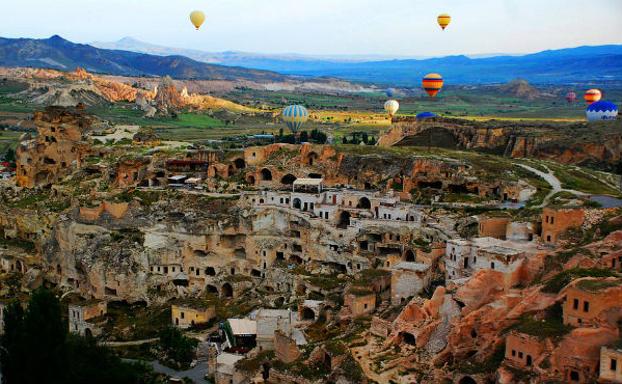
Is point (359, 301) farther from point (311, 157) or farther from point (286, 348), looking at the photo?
point (311, 157)

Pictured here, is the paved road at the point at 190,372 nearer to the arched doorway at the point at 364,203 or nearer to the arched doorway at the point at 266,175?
the arched doorway at the point at 364,203

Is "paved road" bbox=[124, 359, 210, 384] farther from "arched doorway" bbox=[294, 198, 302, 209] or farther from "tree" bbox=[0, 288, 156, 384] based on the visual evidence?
"arched doorway" bbox=[294, 198, 302, 209]

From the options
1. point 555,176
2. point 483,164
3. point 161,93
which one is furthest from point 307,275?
point 161,93

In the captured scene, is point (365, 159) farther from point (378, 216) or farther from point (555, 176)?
point (555, 176)

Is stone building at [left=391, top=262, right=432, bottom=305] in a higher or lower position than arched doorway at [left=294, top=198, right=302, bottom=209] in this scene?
lower

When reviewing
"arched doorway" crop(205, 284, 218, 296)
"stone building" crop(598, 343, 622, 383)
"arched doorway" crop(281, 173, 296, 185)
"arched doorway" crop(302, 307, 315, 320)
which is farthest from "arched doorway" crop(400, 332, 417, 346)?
"arched doorway" crop(281, 173, 296, 185)
